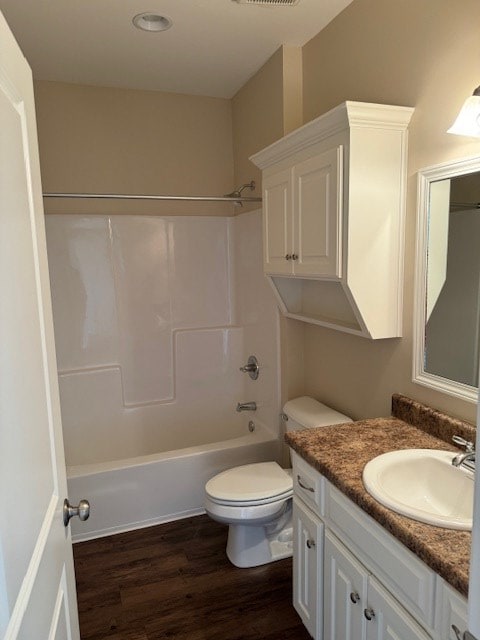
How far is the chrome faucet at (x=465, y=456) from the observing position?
1316mm

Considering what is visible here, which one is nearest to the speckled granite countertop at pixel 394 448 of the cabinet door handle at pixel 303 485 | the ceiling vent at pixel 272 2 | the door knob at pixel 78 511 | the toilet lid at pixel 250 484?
the cabinet door handle at pixel 303 485

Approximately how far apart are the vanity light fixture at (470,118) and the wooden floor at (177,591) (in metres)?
1.93

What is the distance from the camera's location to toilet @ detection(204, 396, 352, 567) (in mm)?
2082

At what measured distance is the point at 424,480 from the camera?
1.44 m

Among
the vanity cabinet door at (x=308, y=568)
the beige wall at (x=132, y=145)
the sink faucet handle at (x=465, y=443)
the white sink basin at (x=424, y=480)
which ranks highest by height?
the beige wall at (x=132, y=145)

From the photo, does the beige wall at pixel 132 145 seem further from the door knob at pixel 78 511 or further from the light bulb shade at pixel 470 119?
the door knob at pixel 78 511

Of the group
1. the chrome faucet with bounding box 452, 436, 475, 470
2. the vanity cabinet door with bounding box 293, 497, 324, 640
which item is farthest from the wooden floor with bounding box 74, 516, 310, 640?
the chrome faucet with bounding box 452, 436, 475, 470

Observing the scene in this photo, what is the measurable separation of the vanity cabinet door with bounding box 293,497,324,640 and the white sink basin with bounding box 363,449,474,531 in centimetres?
32

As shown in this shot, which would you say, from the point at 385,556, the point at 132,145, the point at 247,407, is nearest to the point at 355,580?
the point at 385,556

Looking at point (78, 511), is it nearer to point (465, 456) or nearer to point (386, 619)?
point (386, 619)

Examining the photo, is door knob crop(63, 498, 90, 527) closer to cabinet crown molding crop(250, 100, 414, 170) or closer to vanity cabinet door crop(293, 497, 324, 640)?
vanity cabinet door crop(293, 497, 324, 640)

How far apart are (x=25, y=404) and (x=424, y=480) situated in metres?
1.20

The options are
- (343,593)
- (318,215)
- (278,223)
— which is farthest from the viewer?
(278,223)

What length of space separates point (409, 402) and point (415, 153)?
36.6 inches
